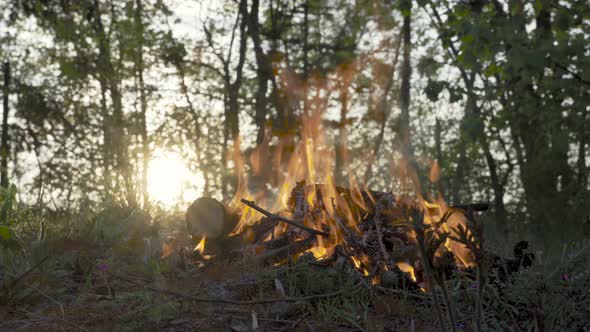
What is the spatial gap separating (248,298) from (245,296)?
0.03 metres

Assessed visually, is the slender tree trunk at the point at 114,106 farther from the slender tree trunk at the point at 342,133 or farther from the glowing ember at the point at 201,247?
the glowing ember at the point at 201,247

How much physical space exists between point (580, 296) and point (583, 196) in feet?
16.4

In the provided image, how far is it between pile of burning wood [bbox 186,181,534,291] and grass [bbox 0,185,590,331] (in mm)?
142

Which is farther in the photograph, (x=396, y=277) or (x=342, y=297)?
(x=396, y=277)

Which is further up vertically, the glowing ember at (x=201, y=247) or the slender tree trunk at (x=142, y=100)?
the slender tree trunk at (x=142, y=100)

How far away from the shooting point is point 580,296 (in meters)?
3.17

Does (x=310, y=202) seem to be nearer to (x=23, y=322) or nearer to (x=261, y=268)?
(x=261, y=268)

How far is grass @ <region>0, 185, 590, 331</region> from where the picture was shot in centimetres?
276

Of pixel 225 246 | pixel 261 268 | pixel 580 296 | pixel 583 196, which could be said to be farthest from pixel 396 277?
pixel 583 196

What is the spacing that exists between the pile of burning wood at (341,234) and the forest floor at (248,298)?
129mm

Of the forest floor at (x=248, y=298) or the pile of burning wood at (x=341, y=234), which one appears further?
the pile of burning wood at (x=341, y=234)

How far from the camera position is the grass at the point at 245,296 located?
2.76m

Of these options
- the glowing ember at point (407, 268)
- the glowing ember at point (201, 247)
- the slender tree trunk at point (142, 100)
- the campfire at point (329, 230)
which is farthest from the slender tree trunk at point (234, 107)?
the glowing ember at point (407, 268)

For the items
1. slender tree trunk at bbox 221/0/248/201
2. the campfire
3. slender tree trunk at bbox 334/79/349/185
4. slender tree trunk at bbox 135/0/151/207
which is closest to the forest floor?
the campfire
